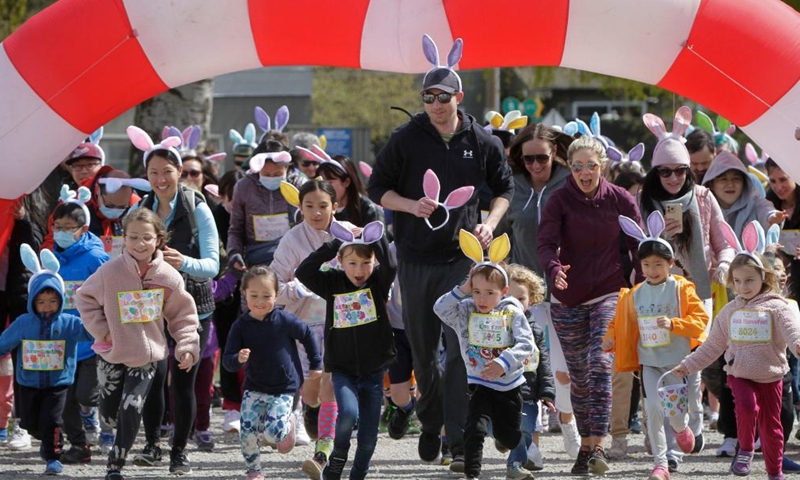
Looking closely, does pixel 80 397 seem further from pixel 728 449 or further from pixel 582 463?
pixel 728 449

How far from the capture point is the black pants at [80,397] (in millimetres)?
7965

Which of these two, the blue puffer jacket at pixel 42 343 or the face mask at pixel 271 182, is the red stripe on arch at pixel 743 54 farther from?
the blue puffer jacket at pixel 42 343

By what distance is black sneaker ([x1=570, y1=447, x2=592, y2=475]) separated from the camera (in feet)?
24.3

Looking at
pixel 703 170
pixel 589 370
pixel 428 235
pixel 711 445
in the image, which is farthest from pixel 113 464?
pixel 703 170

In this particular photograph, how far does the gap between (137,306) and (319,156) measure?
227 cm

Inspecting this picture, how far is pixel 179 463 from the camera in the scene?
24.6 feet

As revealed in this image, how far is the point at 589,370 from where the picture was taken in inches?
293

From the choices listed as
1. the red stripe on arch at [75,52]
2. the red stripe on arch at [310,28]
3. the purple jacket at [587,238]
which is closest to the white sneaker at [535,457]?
the purple jacket at [587,238]

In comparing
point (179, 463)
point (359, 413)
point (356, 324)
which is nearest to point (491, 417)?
point (359, 413)

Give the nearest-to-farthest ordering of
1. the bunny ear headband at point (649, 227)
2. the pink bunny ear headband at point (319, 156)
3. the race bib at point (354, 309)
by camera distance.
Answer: the race bib at point (354, 309) < the bunny ear headband at point (649, 227) < the pink bunny ear headband at point (319, 156)

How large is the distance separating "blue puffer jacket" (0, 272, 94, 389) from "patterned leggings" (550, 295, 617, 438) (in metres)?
2.82

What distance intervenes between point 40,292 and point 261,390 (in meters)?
1.57

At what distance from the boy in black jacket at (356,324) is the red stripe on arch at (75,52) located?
179 cm

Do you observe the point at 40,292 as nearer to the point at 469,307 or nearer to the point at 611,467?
the point at 469,307
